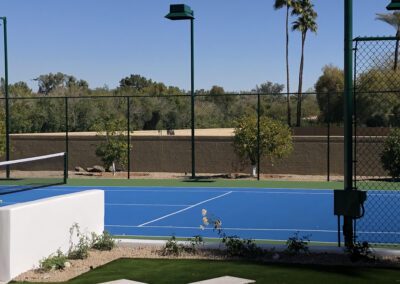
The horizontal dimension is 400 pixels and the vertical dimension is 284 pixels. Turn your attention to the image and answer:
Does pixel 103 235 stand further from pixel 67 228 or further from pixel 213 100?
pixel 213 100

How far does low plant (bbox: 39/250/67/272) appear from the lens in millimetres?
7822

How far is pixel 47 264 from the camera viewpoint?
7.82 meters

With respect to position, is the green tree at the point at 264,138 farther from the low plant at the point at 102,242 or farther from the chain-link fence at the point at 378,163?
the low plant at the point at 102,242

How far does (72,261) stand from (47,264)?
26.8 inches

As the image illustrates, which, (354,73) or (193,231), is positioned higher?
(354,73)

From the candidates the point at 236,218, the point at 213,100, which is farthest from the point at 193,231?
the point at 213,100

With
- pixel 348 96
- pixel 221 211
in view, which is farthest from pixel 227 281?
pixel 221 211

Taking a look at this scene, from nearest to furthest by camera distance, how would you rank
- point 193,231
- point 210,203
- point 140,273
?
1. point 140,273
2. point 193,231
3. point 210,203

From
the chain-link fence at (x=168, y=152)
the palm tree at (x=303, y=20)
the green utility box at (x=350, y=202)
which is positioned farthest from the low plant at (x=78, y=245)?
the palm tree at (x=303, y=20)

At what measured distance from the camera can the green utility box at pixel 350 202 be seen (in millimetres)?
8211

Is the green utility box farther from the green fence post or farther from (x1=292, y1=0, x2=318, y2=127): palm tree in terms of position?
(x1=292, y1=0, x2=318, y2=127): palm tree

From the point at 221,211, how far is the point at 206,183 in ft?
23.9

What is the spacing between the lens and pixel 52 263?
7863mm

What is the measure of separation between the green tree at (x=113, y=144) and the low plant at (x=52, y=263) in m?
18.6
